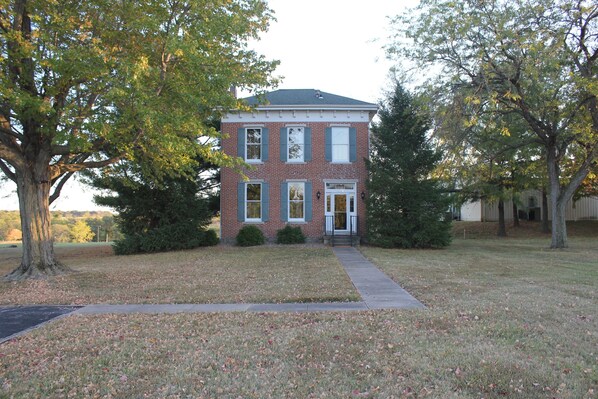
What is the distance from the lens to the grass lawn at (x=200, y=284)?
26.1ft

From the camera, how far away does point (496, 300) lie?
7152mm

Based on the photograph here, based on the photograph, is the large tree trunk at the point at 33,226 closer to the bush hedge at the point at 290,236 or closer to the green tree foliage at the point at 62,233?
the bush hedge at the point at 290,236

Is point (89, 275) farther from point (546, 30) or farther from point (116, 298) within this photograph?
point (546, 30)

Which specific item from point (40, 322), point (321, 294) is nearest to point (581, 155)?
point (321, 294)

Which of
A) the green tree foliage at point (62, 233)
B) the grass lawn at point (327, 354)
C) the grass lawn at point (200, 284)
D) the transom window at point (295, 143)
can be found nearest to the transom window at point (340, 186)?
the transom window at point (295, 143)

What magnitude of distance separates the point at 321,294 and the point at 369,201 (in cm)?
1130

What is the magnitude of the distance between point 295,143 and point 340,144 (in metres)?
2.21

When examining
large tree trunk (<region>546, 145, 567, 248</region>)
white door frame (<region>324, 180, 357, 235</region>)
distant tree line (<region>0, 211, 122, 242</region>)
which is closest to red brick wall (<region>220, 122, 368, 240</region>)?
white door frame (<region>324, 180, 357, 235</region>)

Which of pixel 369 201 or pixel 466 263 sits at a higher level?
pixel 369 201

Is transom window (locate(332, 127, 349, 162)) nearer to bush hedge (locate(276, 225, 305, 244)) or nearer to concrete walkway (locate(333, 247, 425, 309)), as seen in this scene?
bush hedge (locate(276, 225, 305, 244))

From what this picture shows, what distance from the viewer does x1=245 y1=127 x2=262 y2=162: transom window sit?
67.8ft

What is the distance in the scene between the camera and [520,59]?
1500 cm

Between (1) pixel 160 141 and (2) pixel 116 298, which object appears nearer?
(2) pixel 116 298

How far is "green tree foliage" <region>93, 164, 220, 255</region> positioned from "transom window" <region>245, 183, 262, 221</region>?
2.34 metres
